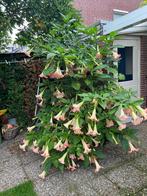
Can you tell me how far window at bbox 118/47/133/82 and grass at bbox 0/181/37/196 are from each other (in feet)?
12.8

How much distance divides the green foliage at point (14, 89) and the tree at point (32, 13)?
0.74 metres

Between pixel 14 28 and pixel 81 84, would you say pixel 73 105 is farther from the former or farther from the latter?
A: pixel 14 28

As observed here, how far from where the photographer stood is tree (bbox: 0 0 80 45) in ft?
18.6

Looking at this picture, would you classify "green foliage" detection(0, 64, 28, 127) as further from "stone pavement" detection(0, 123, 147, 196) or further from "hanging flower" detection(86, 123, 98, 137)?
"hanging flower" detection(86, 123, 98, 137)

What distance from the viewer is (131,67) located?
624 centimetres

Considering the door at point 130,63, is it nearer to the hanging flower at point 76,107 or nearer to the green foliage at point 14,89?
the green foliage at point 14,89

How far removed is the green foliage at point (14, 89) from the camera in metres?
5.45

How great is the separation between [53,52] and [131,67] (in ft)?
11.2

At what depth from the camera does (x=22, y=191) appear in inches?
124

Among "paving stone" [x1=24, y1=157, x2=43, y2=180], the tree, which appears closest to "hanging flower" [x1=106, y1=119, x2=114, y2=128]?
"paving stone" [x1=24, y1=157, x2=43, y2=180]

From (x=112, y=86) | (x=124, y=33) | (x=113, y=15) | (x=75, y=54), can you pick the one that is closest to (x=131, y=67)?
(x=124, y=33)

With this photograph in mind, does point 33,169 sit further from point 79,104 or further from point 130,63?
point 130,63

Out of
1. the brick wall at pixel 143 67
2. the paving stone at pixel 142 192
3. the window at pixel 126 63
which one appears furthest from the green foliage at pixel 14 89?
the paving stone at pixel 142 192

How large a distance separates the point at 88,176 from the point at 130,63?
3.75 m
